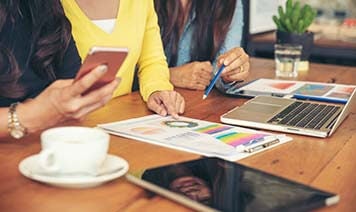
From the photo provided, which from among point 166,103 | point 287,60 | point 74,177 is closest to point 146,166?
point 74,177

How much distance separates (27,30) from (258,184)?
2.81 feet

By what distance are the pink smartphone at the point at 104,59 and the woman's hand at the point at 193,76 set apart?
2.70 feet

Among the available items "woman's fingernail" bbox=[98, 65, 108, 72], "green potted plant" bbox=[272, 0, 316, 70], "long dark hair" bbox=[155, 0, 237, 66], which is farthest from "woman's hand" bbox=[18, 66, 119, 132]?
"green potted plant" bbox=[272, 0, 316, 70]

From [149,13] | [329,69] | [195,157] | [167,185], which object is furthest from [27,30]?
[329,69]

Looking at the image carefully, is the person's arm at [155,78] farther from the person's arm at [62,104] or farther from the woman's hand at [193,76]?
the person's arm at [62,104]

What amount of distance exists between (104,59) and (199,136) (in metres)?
0.35

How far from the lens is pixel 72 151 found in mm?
918

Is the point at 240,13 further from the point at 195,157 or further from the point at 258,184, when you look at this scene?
the point at 258,184

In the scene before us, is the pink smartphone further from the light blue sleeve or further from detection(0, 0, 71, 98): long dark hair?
the light blue sleeve

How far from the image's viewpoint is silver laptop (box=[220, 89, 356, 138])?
1339mm

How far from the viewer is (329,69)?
227 centimetres

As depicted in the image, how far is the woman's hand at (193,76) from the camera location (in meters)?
1.85

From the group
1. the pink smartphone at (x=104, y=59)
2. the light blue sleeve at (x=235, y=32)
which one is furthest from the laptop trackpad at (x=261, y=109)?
the light blue sleeve at (x=235, y=32)

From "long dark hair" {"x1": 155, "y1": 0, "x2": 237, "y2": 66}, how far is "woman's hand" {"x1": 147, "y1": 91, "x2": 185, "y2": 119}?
1.99 feet
